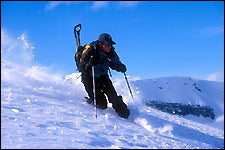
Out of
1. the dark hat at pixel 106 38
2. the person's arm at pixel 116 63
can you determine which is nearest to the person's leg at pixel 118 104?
the person's arm at pixel 116 63

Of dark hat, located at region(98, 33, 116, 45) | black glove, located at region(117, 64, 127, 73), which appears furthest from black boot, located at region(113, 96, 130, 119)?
dark hat, located at region(98, 33, 116, 45)

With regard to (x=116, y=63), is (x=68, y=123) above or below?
below

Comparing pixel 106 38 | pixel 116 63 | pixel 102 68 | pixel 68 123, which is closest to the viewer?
pixel 68 123

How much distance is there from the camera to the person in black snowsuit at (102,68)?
11453mm

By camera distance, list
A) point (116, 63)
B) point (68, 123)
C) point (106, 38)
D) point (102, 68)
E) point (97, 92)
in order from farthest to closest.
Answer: point (116, 63) → point (97, 92) → point (102, 68) → point (106, 38) → point (68, 123)

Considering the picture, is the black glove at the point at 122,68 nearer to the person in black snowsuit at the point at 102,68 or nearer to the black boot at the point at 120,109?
the person in black snowsuit at the point at 102,68

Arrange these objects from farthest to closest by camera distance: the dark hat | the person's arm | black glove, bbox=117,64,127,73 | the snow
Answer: black glove, bbox=117,64,127,73
the person's arm
the dark hat
the snow

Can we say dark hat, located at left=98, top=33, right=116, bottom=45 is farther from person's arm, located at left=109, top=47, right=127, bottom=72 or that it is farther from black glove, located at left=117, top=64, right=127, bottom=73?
black glove, located at left=117, top=64, right=127, bottom=73

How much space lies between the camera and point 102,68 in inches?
466

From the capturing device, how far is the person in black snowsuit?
11453 millimetres

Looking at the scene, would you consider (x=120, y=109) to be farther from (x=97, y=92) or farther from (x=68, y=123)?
(x=68, y=123)

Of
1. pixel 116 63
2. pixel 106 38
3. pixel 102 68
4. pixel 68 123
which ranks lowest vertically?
pixel 68 123

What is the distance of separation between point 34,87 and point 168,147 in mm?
7202

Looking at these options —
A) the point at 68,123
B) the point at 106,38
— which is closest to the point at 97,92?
the point at 106,38
